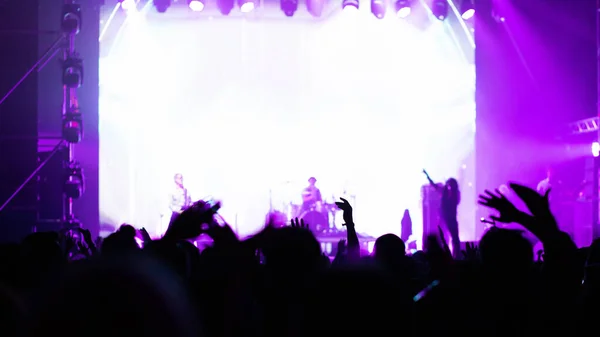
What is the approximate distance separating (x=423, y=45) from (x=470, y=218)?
3804 mm

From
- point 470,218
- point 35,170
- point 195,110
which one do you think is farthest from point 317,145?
point 35,170

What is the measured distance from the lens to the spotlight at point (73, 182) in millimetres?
8641

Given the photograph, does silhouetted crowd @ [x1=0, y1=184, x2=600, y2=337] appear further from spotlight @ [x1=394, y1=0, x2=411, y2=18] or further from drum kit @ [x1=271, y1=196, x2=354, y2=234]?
spotlight @ [x1=394, y1=0, x2=411, y2=18]

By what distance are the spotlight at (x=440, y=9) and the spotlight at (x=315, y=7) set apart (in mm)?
2318

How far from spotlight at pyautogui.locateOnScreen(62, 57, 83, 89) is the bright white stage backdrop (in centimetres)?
419

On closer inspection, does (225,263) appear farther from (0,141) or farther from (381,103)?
(381,103)

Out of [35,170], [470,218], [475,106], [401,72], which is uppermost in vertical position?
[401,72]

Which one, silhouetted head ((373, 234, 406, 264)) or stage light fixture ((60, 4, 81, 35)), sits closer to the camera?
silhouetted head ((373, 234, 406, 264))

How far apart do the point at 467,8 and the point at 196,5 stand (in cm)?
528

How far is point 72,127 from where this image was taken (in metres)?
8.63

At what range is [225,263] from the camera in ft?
5.71

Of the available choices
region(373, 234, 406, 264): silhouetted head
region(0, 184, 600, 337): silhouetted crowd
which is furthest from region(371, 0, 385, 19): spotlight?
region(0, 184, 600, 337): silhouetted crowd

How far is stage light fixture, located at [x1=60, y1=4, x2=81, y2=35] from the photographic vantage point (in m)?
8.64

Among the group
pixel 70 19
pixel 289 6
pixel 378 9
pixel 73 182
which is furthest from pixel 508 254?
pixel 289 6
